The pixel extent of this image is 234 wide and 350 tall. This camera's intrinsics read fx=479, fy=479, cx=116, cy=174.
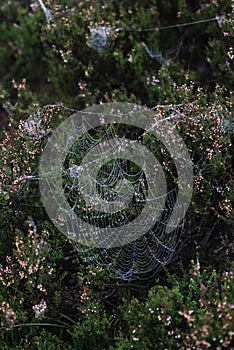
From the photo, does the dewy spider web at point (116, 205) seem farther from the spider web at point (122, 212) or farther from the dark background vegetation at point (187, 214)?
the dark background vegetation at point (187, 214)

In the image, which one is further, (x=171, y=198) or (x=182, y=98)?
(x=182, y=98)

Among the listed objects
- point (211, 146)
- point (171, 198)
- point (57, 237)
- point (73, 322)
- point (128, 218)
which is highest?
point (211, 146)

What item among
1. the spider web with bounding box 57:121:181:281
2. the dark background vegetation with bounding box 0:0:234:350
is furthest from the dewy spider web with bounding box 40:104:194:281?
the dark background vegetation with bounding box 0:0:234:350

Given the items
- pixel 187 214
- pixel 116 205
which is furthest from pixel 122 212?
pixel 187 214

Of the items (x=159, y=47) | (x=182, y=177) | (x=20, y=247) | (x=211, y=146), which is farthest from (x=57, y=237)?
(x=159, y=47)

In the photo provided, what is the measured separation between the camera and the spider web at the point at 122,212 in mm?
3984

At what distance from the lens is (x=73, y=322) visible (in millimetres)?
3904

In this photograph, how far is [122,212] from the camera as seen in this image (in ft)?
13.1

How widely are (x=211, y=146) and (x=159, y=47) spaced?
2087 millimetres

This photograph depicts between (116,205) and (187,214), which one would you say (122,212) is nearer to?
(116,205)

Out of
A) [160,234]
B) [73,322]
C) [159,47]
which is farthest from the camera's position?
[159,47]

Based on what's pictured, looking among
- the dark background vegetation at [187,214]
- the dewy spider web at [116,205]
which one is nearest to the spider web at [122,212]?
the dewy spider web at [116,205]

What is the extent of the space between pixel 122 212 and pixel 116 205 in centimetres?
8

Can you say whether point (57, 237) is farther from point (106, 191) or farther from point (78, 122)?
point (78, 122)
